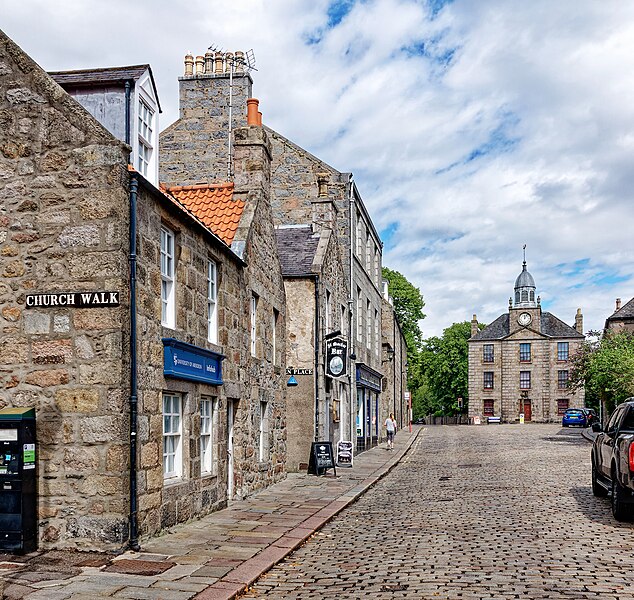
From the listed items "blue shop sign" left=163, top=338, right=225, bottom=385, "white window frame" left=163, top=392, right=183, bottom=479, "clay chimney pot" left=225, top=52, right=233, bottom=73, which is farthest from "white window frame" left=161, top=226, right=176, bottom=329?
"clay chimney pot" left=225, top=52, right=233, bottom=73

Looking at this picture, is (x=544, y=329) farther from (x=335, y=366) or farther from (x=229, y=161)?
(x=335, y=366)

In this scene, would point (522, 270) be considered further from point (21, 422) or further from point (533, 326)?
point (21, 422)

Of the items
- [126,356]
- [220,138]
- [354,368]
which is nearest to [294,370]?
[354,368]

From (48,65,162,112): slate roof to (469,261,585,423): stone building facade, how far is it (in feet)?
273

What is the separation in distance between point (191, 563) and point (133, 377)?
2.41 m

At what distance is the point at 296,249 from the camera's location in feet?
83.1

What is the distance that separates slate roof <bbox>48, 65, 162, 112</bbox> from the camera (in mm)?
11594

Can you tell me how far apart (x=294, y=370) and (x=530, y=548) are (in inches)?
529

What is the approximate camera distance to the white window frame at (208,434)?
13873mm

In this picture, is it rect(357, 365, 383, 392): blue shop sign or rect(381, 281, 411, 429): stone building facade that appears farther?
rect(381, 281, 411, 429): stone building facade

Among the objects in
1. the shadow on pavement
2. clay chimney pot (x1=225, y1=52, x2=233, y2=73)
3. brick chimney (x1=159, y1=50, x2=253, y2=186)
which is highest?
clay chimney pot (x1=225, y1=52, x2=233, y2=73)

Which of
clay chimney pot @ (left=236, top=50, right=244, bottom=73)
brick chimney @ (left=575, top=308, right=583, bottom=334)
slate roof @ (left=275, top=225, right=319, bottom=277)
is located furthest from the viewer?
brick chimney @ (left=575, top=308, right=583, bottom=334)

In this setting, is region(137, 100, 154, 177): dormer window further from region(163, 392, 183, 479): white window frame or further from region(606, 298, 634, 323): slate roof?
region(606, 298, 634, 323): slate roof

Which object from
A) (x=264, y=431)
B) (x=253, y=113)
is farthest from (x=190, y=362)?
(x=253, y=113)
